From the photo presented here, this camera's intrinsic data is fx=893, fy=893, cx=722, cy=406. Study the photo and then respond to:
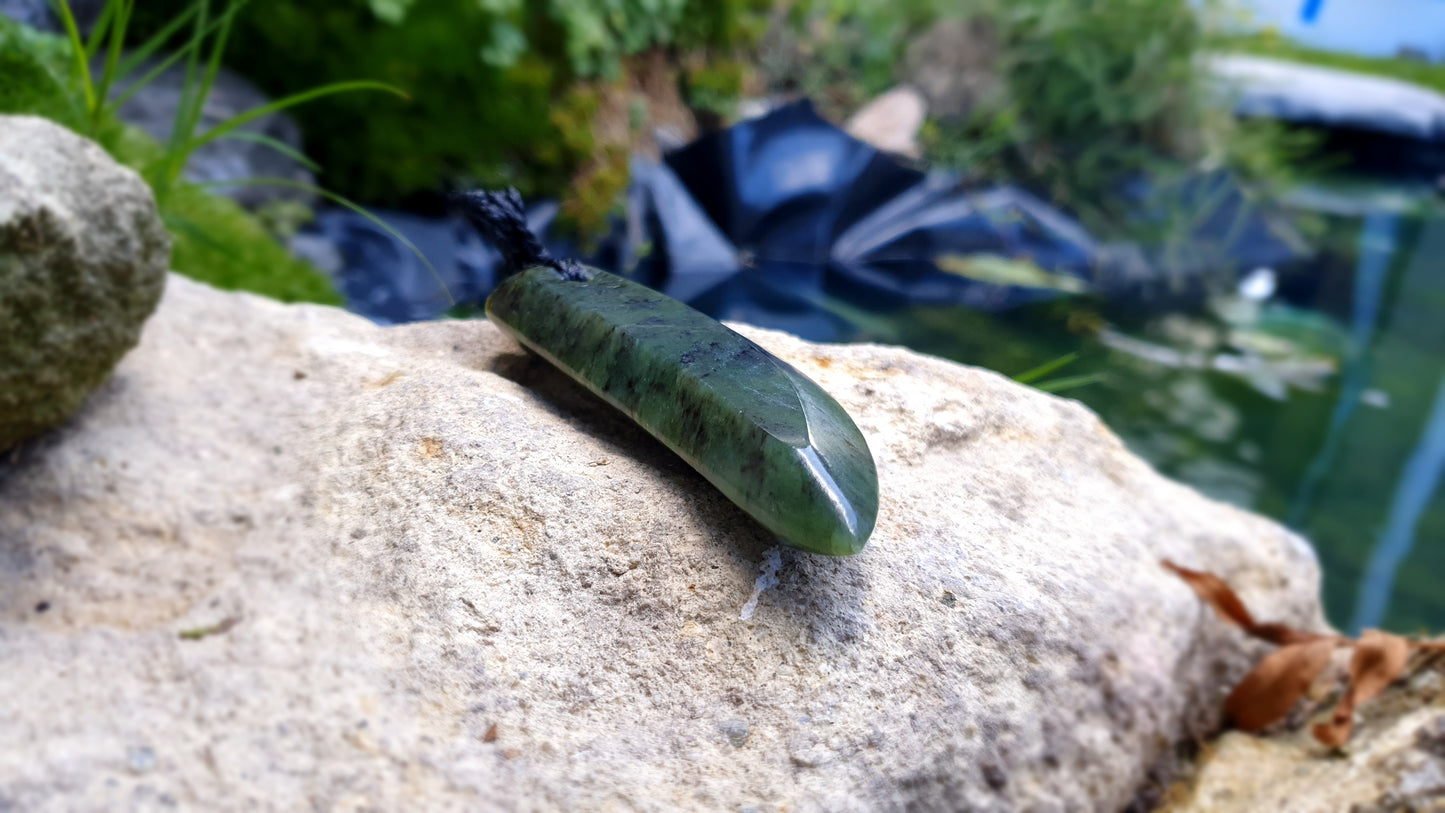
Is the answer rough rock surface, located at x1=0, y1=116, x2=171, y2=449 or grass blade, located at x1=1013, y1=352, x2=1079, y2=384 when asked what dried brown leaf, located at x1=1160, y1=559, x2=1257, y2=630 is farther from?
rough rock surface, located at x1=0, y1=116, x2=171, y2=449

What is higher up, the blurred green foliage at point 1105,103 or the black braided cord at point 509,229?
the blurred green foliage at point 1105,103

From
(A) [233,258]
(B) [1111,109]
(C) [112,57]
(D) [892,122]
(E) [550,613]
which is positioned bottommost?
(A) [233,258]

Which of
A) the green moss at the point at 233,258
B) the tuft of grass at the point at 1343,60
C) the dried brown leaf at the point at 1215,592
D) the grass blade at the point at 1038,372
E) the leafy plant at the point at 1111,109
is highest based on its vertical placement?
the tuft of grass at the point at 1343,60

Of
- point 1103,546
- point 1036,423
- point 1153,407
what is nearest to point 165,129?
point 1036,423

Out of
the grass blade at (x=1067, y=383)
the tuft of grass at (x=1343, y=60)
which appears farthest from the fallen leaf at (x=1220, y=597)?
the tuft of grass at (x=1343, y=60)

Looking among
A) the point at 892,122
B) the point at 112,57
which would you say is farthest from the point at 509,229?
the point at 892,122

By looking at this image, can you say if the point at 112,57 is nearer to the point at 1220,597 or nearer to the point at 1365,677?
the point at 1220,597

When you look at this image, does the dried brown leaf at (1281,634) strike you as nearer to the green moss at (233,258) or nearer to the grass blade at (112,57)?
the green moss at (233,258)
